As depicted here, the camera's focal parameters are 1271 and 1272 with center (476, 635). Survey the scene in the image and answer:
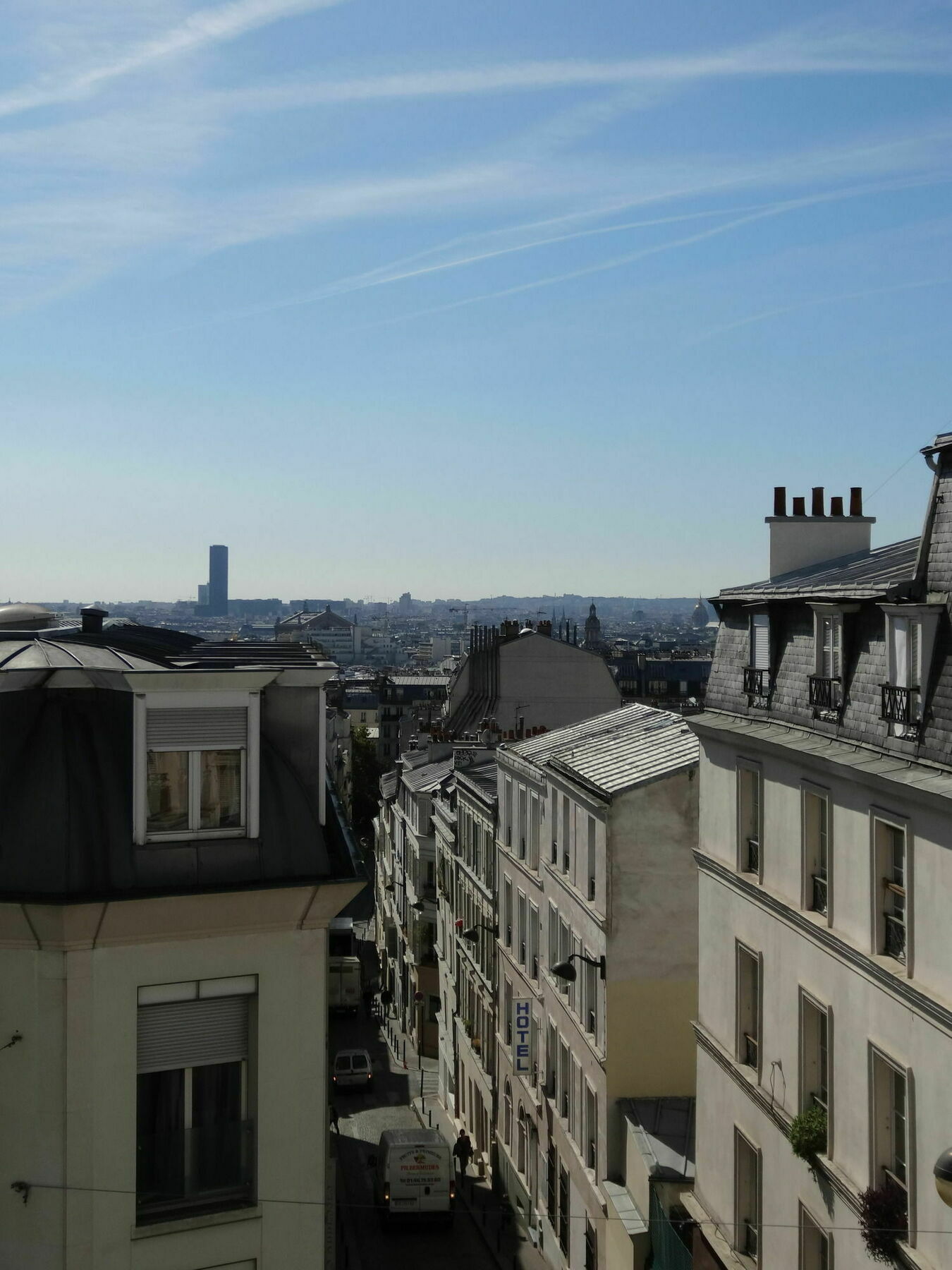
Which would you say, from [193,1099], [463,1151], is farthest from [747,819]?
[463,1151]

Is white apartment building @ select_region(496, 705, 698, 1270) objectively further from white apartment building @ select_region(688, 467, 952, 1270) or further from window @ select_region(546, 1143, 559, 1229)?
white apartment building @ select_region(688, 467, 952, 1270)

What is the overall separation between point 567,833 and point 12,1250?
21840 mm

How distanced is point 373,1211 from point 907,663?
1200 inches

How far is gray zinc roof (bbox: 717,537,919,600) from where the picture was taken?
17.9 m

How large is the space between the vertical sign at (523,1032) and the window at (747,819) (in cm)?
1658

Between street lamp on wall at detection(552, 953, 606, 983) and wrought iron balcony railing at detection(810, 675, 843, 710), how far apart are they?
11.1 metres

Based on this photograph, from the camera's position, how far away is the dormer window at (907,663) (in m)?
16.3

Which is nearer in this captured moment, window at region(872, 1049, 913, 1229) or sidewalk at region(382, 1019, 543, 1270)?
window at region(872, 1049, 913, 1229)

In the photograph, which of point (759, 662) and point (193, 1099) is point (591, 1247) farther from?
point (193, 1099)

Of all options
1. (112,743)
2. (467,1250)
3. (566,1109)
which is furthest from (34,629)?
(467,1250)

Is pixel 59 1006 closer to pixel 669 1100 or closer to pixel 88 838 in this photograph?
pixel 88 838

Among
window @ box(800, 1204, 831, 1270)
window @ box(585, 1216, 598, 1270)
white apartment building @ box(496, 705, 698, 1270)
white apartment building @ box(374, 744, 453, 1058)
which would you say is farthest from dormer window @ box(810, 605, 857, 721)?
white apartment building @ box(374, 744, 453, 1058)

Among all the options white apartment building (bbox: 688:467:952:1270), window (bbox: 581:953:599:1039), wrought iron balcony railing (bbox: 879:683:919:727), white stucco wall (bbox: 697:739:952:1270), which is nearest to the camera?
white stucco wall (bbox: 697:739:952:1270)

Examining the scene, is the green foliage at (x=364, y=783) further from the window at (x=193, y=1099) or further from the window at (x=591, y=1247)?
the window at (x=193, y=1099)
